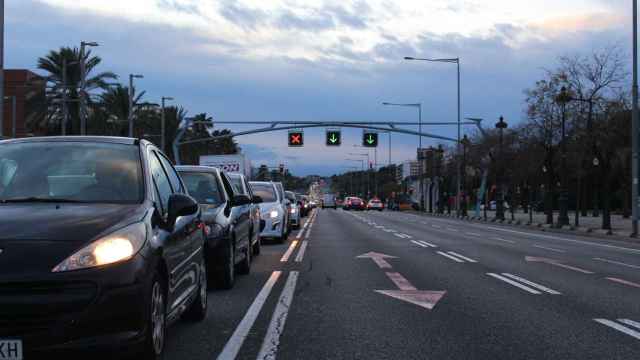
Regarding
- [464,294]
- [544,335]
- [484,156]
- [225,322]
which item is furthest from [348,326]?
[484,156]

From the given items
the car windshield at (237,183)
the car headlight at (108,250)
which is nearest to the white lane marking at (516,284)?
the car windshield at (237,183)

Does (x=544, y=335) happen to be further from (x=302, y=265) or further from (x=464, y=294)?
(x=302, y=265)

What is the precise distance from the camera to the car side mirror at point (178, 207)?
634cm

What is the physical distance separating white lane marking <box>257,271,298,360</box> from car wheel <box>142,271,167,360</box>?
3.00ft

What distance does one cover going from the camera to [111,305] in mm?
5145


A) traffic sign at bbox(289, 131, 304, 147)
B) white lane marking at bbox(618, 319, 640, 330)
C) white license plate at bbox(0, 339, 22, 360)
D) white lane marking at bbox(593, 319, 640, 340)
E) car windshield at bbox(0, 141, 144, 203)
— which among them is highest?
traffic sign at bbox(289, 131, 304, 147)

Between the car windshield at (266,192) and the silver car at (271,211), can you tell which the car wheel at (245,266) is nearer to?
the silver car at (271,211)

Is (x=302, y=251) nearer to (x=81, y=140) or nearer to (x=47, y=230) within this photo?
(x=81, y=140)

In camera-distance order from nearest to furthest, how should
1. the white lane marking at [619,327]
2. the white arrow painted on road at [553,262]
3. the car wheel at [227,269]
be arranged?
1. the white lane marking at [619,327]
2. the car wheel at [227,269]
3. the white arrow painted on road at [553,262]

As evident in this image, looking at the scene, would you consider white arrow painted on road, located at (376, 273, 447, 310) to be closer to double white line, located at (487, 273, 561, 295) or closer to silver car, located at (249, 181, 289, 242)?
double white line, located at (487, 273, 561, 295)

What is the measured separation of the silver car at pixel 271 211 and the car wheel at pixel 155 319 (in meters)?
14.6

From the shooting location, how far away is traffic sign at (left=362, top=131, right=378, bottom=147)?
154 ft

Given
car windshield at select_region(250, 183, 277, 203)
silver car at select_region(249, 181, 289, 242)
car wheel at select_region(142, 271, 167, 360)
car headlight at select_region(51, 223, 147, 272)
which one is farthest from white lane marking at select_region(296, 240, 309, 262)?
car headlight at select_region(51, 223, 147, 272)

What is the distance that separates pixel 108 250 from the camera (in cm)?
530
